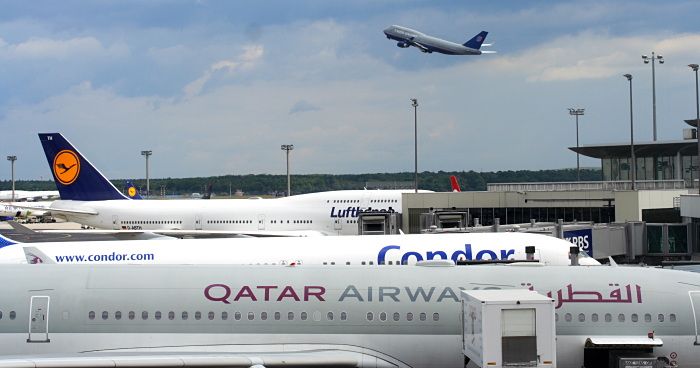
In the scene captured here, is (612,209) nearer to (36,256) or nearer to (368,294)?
(368,294)

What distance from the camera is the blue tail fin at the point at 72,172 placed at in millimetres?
62562

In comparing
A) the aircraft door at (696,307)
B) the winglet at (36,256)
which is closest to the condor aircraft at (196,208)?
the winglet at (36,256)

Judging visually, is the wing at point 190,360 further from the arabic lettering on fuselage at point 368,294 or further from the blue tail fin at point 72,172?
the blue tail fin at point 72,172

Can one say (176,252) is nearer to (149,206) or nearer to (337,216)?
(337,216)

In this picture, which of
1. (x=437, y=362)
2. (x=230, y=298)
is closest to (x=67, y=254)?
(x=230, y=298)

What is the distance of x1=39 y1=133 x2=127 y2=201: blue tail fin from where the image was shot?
62.6m

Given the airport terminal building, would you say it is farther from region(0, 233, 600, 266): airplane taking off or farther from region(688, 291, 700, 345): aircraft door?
region(688, 291, 700, 345): aircraft door

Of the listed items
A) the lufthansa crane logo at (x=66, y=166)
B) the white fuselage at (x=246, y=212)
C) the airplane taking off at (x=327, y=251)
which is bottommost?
the airplane taking off at (x=327, y=251)

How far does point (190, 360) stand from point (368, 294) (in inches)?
176

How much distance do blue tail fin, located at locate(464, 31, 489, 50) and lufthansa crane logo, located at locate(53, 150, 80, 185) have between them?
60895 mm

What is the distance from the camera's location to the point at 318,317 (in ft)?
58.2

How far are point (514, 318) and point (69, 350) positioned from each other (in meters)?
10.4

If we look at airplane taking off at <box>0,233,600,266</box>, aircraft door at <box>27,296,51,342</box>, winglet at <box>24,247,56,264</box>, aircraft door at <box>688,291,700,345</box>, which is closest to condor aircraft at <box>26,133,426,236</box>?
A: airplane taking off at <box>0,233,600,266</box>

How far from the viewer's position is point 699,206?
38.7 meters
